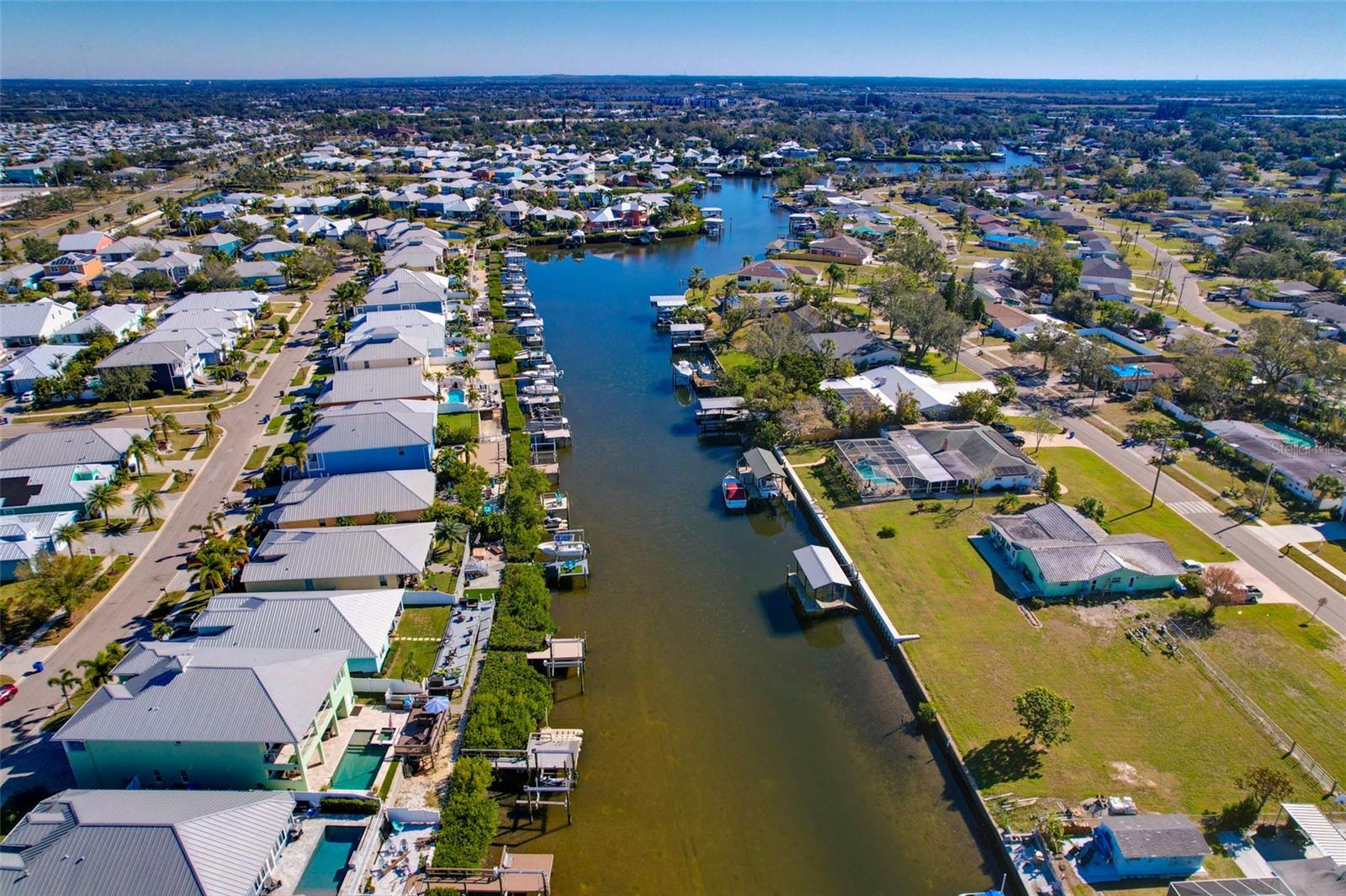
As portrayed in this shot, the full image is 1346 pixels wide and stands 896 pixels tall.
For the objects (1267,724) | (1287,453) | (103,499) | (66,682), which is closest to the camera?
(66,682)

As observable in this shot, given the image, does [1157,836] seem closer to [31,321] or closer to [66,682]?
[66,682]

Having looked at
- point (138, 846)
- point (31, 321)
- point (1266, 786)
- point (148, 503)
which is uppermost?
point (31, 321)

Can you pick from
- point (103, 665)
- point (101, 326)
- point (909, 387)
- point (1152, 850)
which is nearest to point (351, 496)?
point (103, 665)

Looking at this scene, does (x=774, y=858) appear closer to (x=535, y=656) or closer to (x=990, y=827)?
(x=990, y=827)

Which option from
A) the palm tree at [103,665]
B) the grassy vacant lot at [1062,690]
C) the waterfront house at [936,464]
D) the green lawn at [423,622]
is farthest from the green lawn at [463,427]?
the grassy vacant lot at [1062,690]

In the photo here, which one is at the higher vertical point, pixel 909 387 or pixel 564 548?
pixel 909 387

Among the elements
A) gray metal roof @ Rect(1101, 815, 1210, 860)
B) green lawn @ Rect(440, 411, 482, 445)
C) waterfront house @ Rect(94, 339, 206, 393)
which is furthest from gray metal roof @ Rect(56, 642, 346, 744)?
waterfront house @ Rect(94, 339, 206, 393)

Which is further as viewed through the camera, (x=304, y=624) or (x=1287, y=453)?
(x=1287, y=453)
